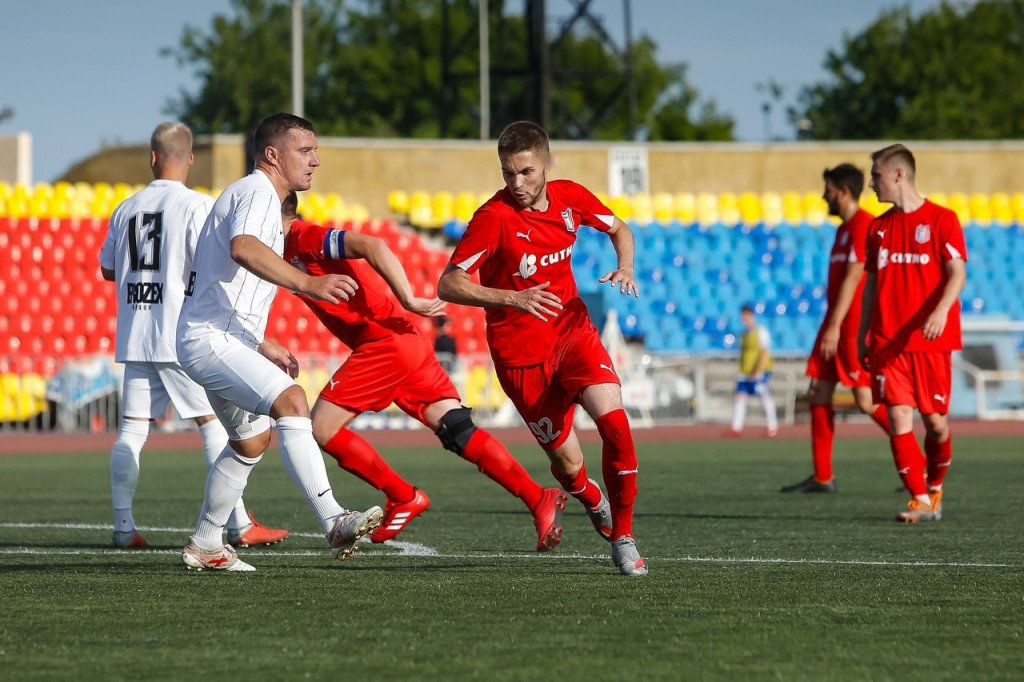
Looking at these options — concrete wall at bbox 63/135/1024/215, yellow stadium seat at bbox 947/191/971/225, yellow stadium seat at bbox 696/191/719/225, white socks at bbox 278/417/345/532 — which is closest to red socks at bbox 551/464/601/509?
white socks at bbox 278/417/345/532

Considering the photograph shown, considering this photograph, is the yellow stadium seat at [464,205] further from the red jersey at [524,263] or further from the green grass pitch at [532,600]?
the red jersey at [524,263]

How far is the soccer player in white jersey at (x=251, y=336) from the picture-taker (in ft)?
18.7

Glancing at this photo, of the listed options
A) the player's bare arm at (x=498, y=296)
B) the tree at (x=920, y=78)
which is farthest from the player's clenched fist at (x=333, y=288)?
the tree at (x=920, y=78)

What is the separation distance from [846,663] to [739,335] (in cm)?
2330

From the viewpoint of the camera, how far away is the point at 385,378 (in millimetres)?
7031

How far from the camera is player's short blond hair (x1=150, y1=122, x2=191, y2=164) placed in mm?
7312

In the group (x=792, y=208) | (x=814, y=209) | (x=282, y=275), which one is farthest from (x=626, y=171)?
(x=282, y=275)

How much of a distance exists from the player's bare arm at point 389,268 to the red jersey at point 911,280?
3377mm

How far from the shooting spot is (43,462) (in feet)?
51.6

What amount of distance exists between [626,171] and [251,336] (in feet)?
82.0

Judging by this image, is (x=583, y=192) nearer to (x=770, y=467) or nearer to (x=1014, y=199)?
(x=770, y=467)

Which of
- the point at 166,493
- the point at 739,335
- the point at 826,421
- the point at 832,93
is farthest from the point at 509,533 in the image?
the point at 832,93

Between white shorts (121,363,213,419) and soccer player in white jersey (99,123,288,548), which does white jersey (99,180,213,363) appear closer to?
soccer player in white jersey (99,123,288,548)

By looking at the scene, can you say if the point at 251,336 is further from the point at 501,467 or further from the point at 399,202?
the point at 399,202
